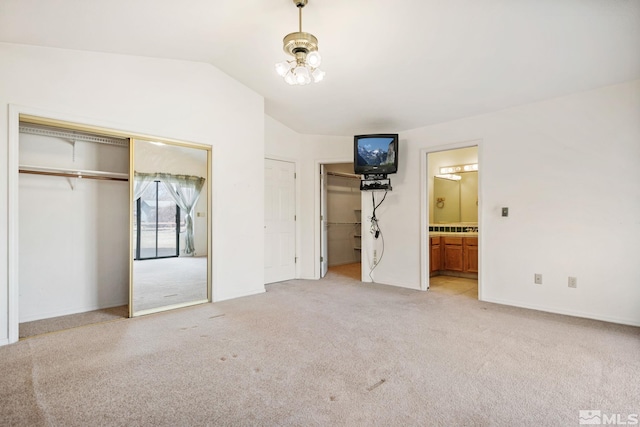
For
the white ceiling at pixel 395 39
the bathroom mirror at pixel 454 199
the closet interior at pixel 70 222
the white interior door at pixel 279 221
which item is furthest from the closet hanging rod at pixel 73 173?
the bathroom mirror at pixel 454 199

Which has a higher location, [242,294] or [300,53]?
[300,53]

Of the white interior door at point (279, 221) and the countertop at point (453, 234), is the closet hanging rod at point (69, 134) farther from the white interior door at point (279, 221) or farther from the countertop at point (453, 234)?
the countertop at point (453, 234)

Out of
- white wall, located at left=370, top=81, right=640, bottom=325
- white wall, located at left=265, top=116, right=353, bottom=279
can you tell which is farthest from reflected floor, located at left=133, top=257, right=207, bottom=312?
white wall, located at left=370, top=81, right=640, bottom=325

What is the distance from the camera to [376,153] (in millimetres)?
4746

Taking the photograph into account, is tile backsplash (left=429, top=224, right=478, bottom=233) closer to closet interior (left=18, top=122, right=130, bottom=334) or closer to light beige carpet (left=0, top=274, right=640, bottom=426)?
light beige carpet (left=0, top=274, right=640, bottom=426)

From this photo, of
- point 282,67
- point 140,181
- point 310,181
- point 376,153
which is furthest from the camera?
point 310,181

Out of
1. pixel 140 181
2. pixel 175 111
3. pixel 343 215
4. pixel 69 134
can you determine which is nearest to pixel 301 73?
pixel 175 111

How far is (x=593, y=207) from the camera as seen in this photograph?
3.27 meters

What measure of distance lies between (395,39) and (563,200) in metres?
2.51

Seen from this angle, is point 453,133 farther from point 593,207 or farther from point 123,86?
point 123,86

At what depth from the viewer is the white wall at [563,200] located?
3.12 m

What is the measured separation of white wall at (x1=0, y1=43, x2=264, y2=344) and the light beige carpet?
95 cm

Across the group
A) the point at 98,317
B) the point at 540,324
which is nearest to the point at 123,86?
the point at 98,317

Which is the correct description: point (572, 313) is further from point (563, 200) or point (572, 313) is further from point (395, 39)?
point (395, 39)
